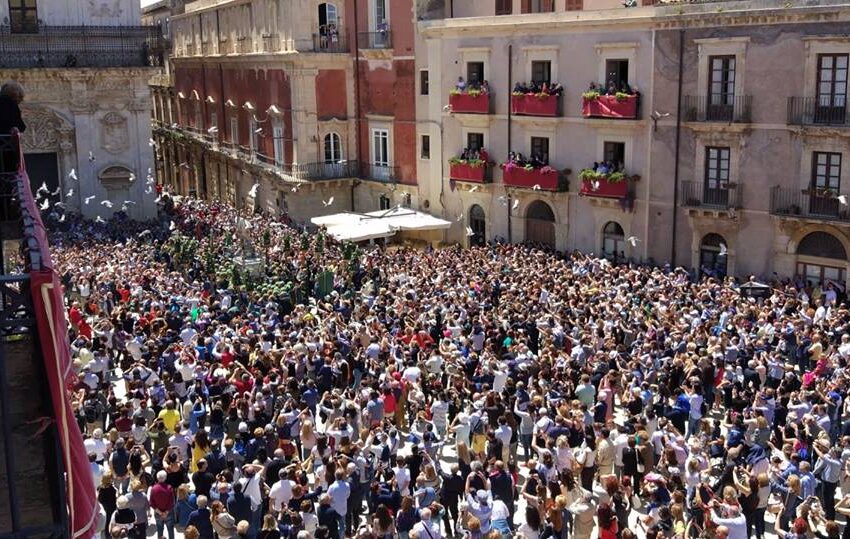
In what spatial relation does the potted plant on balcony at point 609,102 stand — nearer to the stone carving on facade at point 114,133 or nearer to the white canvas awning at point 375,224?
the white canvas awning at point 375,224

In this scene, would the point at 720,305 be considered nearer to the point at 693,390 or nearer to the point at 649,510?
the point at 693,390

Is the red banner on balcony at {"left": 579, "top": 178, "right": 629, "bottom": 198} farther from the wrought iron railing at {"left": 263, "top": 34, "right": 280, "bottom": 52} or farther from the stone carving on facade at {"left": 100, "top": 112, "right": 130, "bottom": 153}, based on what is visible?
the stone carving on facade at {"left": 100, "top": 112, "right": 130, "bottom": 153}

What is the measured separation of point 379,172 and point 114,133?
11309 mm

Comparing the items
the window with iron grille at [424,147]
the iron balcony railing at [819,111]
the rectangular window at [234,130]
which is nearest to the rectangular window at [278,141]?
the rectangular window at [234,130]

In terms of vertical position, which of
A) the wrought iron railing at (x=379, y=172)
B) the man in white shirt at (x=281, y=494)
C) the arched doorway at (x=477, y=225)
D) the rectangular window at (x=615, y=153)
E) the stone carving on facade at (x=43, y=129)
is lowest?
the arched doorway at (x=477, y=225)

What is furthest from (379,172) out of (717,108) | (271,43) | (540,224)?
(717,108)

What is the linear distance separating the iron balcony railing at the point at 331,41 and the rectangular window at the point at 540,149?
39.1ft

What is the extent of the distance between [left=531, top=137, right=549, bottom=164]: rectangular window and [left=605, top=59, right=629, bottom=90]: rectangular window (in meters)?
3.50

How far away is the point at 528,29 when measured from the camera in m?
33.6

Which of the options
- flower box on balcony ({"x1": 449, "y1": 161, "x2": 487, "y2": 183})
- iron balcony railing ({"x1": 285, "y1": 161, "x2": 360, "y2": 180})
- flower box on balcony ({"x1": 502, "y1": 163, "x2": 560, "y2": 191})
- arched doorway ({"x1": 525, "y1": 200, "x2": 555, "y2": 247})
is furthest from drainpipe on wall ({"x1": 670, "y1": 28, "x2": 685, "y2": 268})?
iron balcony railing ({"x1": 285, "y1": 161, "x2": 360, "y2": 180})

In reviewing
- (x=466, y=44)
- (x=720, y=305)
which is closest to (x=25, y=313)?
(x=720, y=305)

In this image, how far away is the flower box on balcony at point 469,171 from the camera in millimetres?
35688

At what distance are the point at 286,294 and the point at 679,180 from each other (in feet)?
42.3

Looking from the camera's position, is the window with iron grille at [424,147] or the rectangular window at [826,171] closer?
the rectangular window at [826,171]
